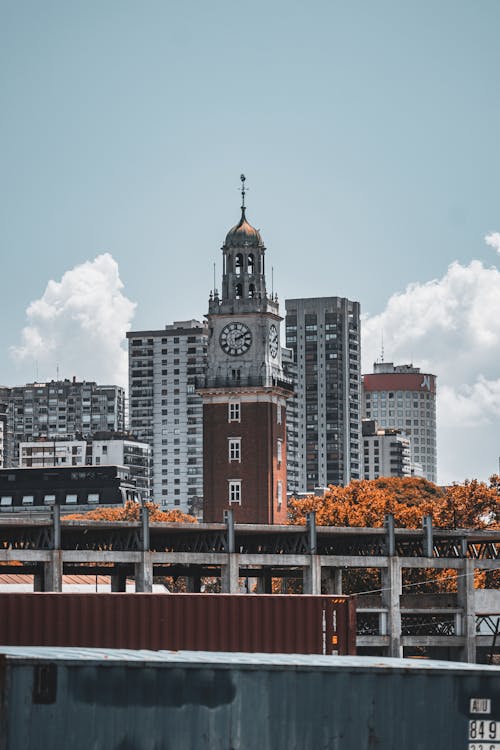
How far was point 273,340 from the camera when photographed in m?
130

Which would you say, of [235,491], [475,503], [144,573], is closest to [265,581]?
[144,573]

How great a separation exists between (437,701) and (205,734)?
500 centimetres

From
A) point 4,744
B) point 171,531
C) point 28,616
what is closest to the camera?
point 4,744

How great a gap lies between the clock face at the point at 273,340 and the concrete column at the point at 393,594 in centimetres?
4616

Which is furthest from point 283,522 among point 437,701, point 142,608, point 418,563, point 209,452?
point 437,701

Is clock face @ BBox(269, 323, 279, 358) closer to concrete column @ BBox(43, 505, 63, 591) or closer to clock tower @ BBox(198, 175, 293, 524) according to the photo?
clock tower @ BBox(198, 175, 293, 524)

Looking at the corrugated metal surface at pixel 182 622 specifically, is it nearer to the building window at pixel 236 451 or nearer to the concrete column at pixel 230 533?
the concrete column at pixel 230 533

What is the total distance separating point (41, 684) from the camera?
29703 millimetres

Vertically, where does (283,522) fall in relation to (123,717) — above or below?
above

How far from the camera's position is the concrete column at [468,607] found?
86.2 meters

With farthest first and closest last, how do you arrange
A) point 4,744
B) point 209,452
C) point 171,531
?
point 209,452 < point 171,531 < point 4,744

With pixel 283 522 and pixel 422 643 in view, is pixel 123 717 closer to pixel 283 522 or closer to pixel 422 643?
pixel 422 643

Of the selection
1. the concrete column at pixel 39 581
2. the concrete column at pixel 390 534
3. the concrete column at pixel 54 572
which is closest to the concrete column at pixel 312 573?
the concrete column at pixel 390 534

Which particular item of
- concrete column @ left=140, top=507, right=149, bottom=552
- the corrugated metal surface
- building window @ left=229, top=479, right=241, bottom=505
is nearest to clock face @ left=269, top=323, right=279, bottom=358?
building window @ left=229, top=479, right=241, bottom=505
